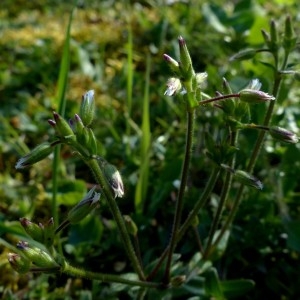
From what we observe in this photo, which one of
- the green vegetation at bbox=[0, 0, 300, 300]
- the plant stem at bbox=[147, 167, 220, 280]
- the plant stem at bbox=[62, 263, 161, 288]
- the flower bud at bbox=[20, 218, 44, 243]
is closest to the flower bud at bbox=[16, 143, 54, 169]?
the green vegetation at bbox=[0, 0, 300, 300]

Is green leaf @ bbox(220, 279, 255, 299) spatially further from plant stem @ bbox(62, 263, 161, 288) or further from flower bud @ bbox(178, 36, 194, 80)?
flower bud @ bbox(178, 36, 194, 80)

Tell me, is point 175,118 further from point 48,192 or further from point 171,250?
point 171,250

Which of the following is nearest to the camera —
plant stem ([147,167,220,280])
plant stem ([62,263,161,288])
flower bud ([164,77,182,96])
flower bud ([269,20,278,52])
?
flower bud ([164,77,182,96])

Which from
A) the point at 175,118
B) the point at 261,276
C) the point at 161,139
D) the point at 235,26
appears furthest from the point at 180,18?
the point at 261,276

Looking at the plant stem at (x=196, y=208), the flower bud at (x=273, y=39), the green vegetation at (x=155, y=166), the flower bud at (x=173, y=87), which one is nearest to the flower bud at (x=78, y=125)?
the green vegetation at (x=155, y=166)

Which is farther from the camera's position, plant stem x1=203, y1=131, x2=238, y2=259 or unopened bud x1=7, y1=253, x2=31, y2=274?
plant stem x1=203, y1=131, x2=238, y2=259

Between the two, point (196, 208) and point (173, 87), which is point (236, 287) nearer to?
point (196, 208)

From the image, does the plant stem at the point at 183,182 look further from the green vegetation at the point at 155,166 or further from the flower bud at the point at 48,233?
the flower bud at the point at 48,233
